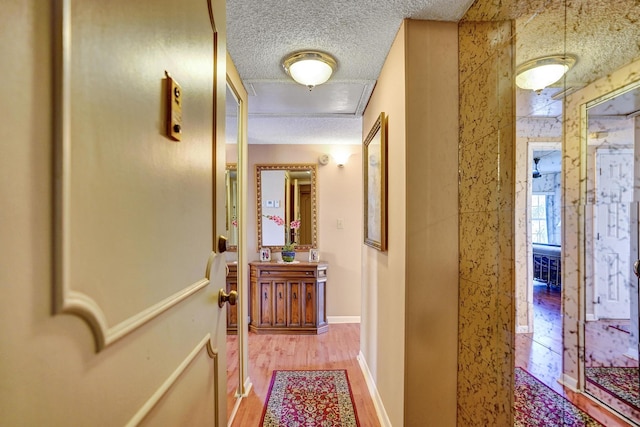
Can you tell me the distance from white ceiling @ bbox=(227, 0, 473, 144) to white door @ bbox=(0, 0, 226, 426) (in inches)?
28.7

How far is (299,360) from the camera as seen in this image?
271 cm

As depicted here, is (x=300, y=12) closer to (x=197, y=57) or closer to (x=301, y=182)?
(x=197, y=57)

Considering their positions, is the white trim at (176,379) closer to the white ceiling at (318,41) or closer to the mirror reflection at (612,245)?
the mirror reflection at (612,245)

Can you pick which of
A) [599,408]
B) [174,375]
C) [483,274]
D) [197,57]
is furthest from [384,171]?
[174,375]

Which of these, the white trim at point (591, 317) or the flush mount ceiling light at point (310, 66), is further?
the flush mount ceiling light at point (310, 66)

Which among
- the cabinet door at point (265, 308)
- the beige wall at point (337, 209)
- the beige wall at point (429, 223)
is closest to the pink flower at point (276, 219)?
the beige wall at point (337, 209)

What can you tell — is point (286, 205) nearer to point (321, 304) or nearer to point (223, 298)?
point (321, 304)

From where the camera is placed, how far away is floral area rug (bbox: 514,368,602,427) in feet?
3.10

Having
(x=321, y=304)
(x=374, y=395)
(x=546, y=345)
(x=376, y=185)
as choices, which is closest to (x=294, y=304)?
(x=321, y=304)

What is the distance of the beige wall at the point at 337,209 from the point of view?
148 inches

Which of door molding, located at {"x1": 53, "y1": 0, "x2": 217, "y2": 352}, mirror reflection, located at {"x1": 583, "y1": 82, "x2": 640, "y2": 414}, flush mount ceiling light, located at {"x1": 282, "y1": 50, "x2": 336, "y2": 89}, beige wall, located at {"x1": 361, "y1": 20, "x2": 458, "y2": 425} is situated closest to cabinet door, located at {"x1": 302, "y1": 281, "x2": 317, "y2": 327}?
beige wall, located at {"x1": 361, "y1": 20, "x2": 458, "y2": 425}

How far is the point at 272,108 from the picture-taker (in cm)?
257

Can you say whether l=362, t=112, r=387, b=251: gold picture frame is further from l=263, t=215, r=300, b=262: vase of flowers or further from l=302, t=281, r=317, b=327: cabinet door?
l=263, t=215, r=300, b=262: vase of flowers

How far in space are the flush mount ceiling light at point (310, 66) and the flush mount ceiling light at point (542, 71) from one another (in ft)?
3.35
